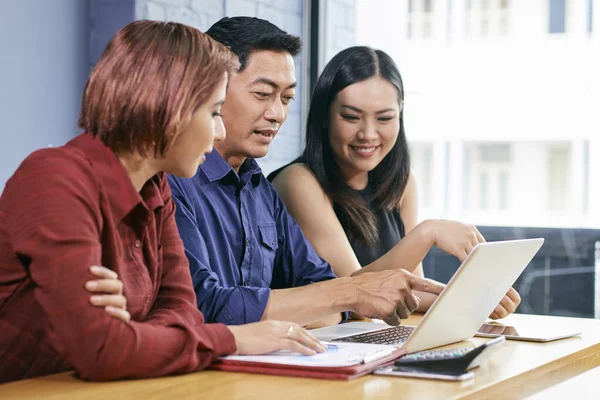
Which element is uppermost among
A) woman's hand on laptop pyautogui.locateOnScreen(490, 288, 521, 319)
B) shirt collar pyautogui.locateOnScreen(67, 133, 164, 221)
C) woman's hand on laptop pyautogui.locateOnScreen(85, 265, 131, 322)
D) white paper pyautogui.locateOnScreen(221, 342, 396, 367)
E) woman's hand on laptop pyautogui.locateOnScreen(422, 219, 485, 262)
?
shirt collar pyautogui.locateOnScreen(67, 133, 164, 221)

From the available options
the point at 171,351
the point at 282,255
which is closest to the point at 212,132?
the point at 171,351

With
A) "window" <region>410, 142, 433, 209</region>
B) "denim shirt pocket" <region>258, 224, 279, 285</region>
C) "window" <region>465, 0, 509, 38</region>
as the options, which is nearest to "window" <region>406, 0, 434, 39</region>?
"window" <region>465, 0, 509, 38</region>

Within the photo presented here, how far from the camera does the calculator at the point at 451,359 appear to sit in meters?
1.21

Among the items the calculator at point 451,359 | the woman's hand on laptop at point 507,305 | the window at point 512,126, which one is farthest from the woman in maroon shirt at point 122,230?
the window at point 512,126

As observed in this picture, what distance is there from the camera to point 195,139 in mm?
1278

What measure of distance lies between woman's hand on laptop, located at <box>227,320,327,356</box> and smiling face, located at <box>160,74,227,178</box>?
0.24 meters

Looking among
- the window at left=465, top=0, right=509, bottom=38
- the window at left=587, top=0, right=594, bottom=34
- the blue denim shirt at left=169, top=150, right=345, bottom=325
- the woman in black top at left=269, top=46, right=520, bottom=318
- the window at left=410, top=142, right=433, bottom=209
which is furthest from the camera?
the window at left=410, top=142, right=433, bottom=209

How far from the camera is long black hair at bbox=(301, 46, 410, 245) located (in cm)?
237

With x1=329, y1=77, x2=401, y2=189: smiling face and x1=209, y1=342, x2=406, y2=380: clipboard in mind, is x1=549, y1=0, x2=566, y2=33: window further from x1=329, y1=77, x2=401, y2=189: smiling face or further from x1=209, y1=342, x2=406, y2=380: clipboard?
x1=209, y1=342, x2=406, y2=380: clipboard

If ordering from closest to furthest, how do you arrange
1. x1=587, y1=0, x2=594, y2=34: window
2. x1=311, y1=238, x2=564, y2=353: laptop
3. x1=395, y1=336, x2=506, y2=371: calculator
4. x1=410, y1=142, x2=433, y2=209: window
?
x1=395, y1=336, x2=506, y2=371: calculator < x1=311, y1=238, x2=564, y2=353: laptop < x1=587, y1=0, x2=594, y2=34: window < x1=410, y1=142, x2=433, y2=209: window

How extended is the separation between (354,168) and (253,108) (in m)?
0.62

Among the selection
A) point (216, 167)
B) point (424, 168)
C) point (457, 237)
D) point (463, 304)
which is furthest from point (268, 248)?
point (424, 168)

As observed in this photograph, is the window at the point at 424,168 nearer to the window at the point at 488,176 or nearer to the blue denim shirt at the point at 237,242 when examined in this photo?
the window at the point at 488,176

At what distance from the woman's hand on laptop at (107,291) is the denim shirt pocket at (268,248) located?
806 mm
